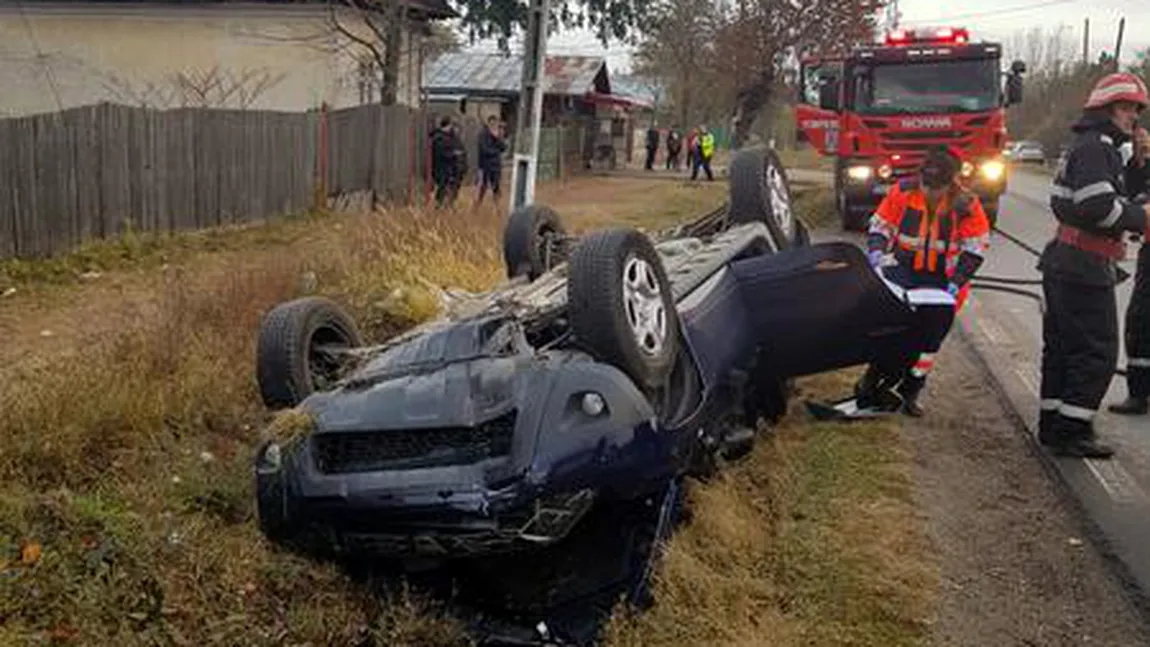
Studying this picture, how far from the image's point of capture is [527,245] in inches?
249

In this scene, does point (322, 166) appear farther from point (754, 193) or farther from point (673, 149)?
point (673, 149)

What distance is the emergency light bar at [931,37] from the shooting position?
15914mm

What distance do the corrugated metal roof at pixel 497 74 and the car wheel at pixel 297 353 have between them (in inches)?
1190

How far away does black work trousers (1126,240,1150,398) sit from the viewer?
6.43 metres

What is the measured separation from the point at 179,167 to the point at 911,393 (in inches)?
382

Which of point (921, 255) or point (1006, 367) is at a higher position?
point (921, 255)

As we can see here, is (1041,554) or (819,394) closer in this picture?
(1041,554)

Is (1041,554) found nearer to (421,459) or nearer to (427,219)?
(421,459)

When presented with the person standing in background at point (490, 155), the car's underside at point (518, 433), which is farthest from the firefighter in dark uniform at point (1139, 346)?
the person standing in background at point (490, 155)

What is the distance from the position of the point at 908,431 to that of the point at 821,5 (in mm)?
26230

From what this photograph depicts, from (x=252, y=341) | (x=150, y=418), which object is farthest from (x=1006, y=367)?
(x=150, y=418)

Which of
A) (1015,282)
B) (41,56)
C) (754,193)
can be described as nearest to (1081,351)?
(754,193)

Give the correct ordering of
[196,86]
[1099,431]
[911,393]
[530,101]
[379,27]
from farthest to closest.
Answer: [379,27]
[196,86]
[530,101]
[911,393]
[1099,431]

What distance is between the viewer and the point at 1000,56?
15.6m
